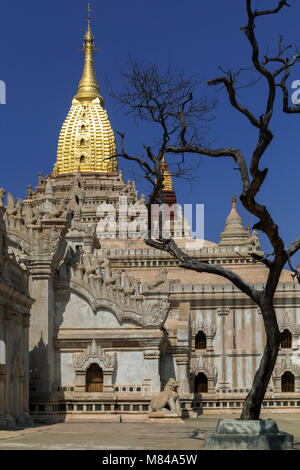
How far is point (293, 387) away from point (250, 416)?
2348cm

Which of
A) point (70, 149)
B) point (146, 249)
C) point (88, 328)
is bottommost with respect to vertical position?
point (88, 328)

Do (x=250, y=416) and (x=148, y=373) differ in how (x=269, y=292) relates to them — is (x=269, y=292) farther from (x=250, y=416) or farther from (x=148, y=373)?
(x=148, y=373)

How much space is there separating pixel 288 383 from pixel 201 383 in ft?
13.7

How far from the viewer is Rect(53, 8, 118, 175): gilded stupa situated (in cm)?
7225

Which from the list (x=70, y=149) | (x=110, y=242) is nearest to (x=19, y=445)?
(x=110, y=242)

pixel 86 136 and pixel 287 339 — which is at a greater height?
A: pixel 86 136

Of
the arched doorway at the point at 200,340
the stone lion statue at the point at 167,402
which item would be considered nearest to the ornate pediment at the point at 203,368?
the arched doorway at the point at 200,340

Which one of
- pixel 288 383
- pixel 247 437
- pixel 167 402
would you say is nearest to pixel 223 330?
pixel 288 383

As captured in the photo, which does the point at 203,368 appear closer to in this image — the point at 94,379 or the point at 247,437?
the point at 94,379

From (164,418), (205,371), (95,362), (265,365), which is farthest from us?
(205,371)

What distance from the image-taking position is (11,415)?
96.1ft

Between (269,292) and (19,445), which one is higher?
(269,292)

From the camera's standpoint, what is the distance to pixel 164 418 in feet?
110
